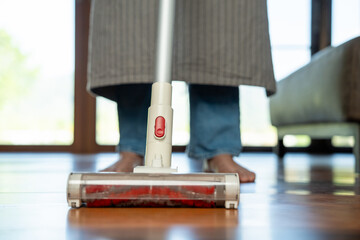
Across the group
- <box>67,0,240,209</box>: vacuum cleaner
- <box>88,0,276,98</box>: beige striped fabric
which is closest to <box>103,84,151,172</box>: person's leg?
<box>88,0,276,98</box>: beige striped fabric

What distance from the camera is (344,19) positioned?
3.33 metres

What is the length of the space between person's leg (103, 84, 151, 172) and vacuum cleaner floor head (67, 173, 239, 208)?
53cm

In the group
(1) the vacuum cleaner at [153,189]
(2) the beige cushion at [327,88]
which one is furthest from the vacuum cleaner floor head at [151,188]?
(2) the beige cushion at [327,88]

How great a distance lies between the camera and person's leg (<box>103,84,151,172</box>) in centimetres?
111

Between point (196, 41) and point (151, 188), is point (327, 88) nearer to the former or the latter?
point (196, 41)

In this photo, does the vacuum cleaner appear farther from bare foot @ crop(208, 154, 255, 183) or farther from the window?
the window

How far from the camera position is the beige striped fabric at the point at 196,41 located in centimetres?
95

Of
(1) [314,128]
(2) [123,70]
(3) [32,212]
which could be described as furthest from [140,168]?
(1) [314,128]

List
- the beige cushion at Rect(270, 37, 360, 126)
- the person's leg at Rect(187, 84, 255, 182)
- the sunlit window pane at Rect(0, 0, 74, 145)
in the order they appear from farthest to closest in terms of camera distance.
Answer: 1. the sunlit window pane at Rect(0, 0, 74, 145)
2. the beige cushion at Rect(270, 37, 360, 126)
3. the person's leg at Rect(187, 84, 255, 182)

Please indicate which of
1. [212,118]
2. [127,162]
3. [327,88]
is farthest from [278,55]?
[127,162]

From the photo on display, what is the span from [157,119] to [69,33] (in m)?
2.74

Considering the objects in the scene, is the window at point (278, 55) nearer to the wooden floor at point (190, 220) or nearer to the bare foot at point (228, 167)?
→ the bare foot at point (228, 167)

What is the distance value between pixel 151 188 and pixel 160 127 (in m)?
0.12

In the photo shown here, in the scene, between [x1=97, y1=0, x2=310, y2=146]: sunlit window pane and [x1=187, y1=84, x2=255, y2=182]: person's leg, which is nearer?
[x1=187, y1=84, x2=255, y2=182]: person's leg
